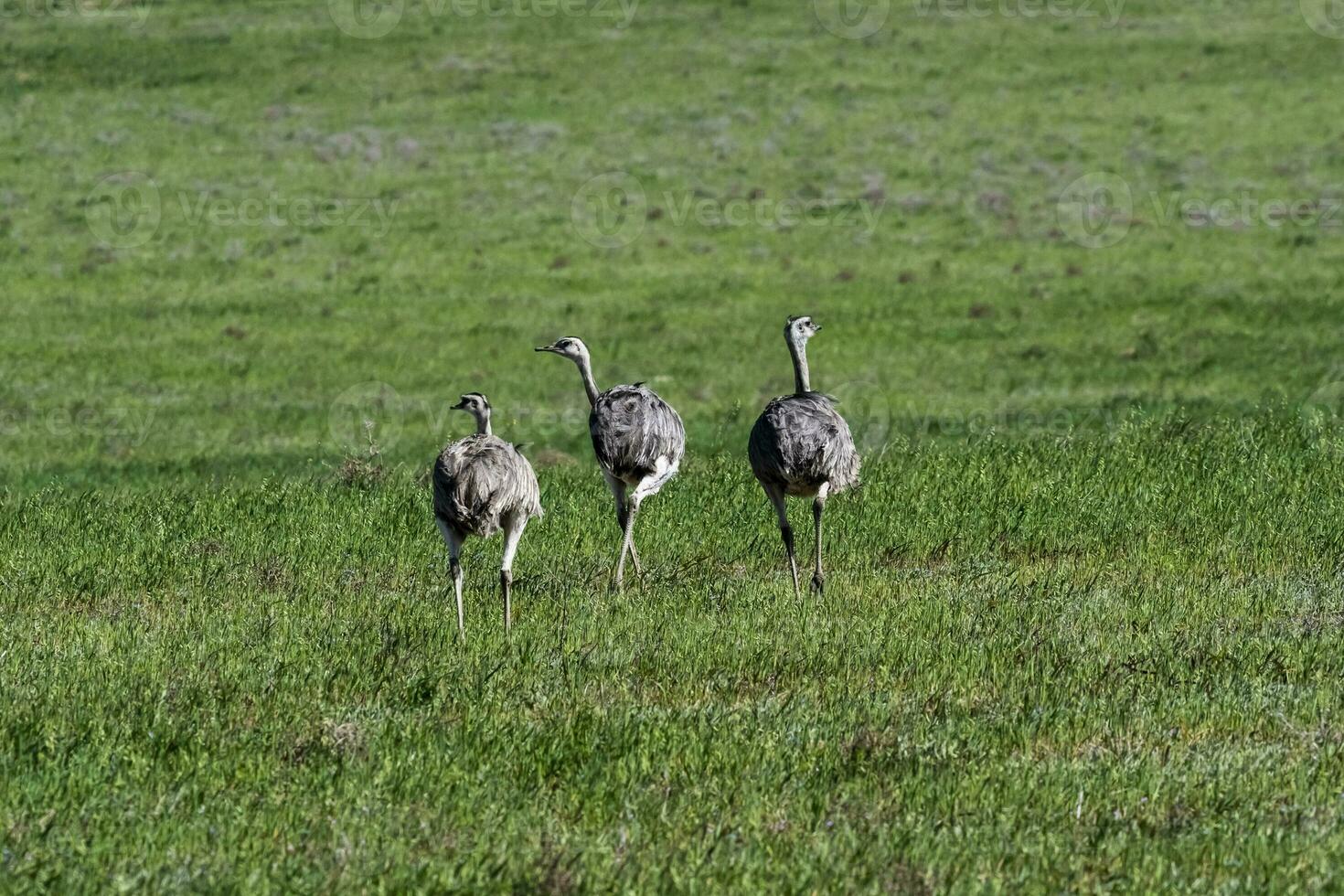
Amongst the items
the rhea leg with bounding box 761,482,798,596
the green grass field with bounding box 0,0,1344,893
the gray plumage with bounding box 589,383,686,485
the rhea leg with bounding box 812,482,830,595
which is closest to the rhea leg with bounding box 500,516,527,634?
the green grass field with bounding box 0,0,1344,893

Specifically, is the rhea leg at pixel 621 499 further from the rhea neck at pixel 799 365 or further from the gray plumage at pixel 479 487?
the gray plumage at pixel 479 487

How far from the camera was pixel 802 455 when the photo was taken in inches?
506

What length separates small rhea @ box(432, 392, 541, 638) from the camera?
11.4 m

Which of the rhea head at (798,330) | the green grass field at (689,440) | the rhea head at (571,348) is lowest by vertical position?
the green grass field at (689,440)

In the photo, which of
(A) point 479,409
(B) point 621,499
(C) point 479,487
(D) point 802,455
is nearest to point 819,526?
(D) point 802,455

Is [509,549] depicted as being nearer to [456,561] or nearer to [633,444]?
[456,561]

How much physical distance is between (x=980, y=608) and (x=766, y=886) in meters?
5.36

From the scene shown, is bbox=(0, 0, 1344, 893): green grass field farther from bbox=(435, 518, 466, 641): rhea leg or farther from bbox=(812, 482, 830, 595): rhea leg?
bbox=(812, 482, 830, 595): rhea leg

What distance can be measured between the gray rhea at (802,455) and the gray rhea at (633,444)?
71 cm

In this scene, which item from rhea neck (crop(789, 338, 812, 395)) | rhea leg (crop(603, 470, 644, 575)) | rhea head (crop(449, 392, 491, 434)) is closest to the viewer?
rhea head (crop(449, 392, 491, 434))

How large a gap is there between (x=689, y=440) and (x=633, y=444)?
10507mm

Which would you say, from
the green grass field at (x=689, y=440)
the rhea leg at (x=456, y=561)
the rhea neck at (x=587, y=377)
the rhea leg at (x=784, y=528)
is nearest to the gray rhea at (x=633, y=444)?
the rhea neck at (x=587, y=377)

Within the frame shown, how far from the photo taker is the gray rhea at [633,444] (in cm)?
1341

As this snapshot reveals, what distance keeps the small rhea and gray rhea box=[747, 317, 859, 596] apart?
6.65ft
